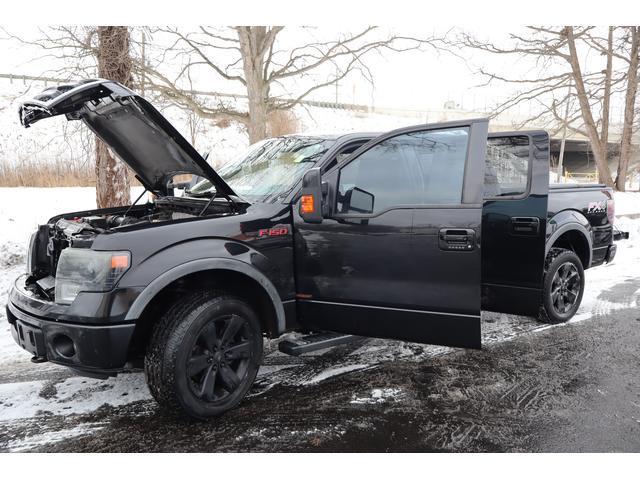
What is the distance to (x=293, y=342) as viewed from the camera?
11.7 feet

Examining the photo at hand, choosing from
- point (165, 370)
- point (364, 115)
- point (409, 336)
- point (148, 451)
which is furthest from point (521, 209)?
point (364, 115)

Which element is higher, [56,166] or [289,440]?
[56,166]

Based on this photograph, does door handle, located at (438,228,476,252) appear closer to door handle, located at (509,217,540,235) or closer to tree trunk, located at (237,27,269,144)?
door handle, located at (509,217,540,235)

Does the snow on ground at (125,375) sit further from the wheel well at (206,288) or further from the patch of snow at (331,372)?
the wheel well at (206,288)

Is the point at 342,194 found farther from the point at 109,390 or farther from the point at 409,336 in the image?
the point at 109,390

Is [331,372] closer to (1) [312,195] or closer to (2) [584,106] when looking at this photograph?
(1) [312,195]

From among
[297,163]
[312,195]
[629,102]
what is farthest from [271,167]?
[629,102]

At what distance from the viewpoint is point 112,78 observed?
7402 millimetres

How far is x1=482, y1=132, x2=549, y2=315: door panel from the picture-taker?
434cm

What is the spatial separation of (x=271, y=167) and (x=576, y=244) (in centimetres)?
375

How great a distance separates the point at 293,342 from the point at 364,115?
4103cm

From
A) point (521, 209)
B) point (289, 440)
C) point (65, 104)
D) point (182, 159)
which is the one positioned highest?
point (65, 104)

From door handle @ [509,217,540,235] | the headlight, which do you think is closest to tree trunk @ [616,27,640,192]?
door handle @ [509,217,540,235]

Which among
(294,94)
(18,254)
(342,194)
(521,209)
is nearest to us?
(342,194)
